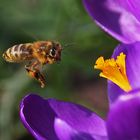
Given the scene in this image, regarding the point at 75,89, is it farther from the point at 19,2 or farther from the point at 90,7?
the point at 90,7

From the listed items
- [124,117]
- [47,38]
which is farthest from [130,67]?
[47,38]

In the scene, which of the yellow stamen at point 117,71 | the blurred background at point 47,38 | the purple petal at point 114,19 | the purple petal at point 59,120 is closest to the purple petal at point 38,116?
the purple petal at point 59,120

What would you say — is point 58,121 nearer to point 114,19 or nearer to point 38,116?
point 38,116

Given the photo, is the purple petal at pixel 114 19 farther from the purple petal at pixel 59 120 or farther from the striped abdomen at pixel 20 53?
the purple petal at pixel 59 120

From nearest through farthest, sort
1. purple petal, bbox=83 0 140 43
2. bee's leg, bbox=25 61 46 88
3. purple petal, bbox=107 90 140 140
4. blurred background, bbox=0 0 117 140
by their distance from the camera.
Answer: purple petal, bbox=107 90 140 140 → bee's leg, bbox=25 61 46 88 → purple petal, bbox=83 0 140 43 → blurred background, bbox=0 0 117 140

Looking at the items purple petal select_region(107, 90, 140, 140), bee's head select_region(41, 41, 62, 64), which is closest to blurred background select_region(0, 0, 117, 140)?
bee's head select_region(41, 41, 62, 64)

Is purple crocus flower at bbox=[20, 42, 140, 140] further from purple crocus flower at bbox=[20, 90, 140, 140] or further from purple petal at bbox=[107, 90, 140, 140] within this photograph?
purple petal at bbox=[107, 90, 140, 140]

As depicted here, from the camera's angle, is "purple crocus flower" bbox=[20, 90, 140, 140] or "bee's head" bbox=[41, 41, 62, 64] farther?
Result: "bee's head" bbox=[41, 41, 62, 64]
